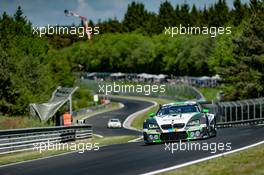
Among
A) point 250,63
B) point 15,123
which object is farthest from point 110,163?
point 250,63

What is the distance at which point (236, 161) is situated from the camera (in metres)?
12.6

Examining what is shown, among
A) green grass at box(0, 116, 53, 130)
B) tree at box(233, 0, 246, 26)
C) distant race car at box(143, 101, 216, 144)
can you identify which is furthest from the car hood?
tree at box(233, 0, 246, 26)

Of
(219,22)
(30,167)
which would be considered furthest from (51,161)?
(219,22)

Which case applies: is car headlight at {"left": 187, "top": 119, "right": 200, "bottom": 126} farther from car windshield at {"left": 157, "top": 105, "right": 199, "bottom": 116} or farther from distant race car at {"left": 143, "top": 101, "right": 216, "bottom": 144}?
car windshield at {"left": 157, "top": 105, "right": 199, "bottom": 116}

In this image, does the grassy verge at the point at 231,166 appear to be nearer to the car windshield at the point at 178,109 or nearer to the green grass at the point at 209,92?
the car windshield at the point at 178,109

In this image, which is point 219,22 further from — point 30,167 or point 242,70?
point 30,167

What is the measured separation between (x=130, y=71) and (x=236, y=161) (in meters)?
147

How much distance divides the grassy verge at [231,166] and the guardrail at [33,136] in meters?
10.5

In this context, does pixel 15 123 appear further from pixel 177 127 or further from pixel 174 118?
pixel 177 127

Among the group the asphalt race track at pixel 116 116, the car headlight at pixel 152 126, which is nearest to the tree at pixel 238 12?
the asphalt race track at pixel 116 116

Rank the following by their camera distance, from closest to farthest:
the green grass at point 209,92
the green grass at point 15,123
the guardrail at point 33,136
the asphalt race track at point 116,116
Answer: the guardrail at point 33,136 → the green grass at point 15,123 → the asphalt race track at point 116,116 → the green grass at point 209,92

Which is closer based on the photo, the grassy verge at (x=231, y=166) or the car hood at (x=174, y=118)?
the grassy verge at (x=231, y=166)

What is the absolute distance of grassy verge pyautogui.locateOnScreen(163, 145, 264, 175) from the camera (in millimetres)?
11070

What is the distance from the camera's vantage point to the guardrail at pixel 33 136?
2205 cm
